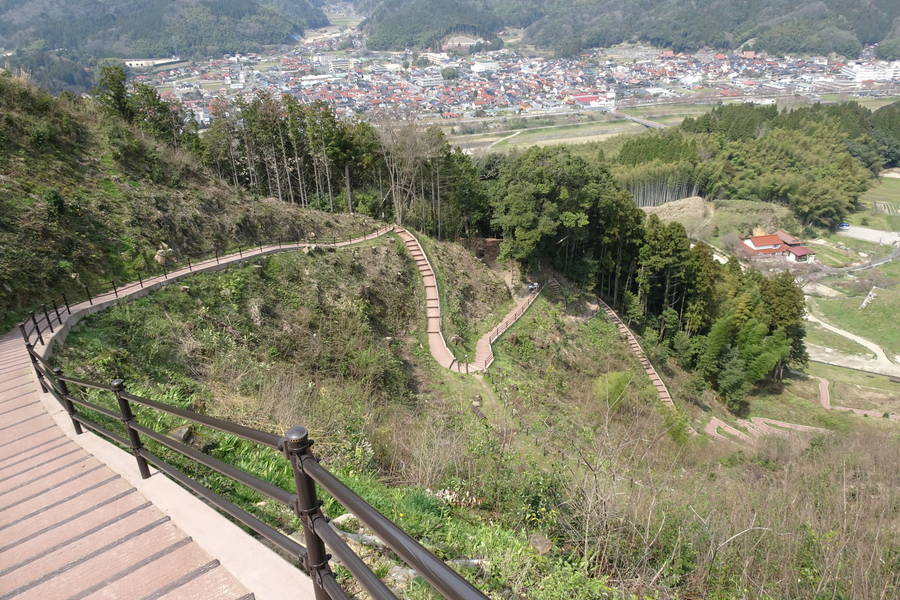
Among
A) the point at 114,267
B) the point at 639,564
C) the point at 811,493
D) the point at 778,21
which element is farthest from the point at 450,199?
the point at 778,21

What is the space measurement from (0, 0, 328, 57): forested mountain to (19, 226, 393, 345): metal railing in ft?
454

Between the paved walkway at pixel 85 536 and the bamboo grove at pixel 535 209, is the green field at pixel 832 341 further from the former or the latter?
the paved walkway at pixel 85 536

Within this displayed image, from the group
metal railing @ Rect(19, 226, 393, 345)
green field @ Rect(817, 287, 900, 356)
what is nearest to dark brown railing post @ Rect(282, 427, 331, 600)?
metal railing @ Rect(19, 226, 393, 345)

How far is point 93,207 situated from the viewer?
44.8 ft

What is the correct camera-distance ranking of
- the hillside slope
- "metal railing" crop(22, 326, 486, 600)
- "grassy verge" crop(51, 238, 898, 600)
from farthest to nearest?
1. the hillside slope
2. "grassy verge" crop(51, 238, 898, 600)
3. "metal railing" crop(22, 326, 486, 600)

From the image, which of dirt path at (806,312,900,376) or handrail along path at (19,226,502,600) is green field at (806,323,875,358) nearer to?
dirt path at (806,312,900,376)

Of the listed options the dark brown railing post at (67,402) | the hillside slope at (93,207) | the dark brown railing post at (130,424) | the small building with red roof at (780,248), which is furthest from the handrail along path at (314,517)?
the small building with red roof at (780,248)

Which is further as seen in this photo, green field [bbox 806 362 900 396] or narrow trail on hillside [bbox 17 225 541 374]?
green field [bbox 806 362 900 396]

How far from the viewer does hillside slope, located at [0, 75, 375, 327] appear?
10992 mm

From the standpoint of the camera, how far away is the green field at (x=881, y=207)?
55.5 m

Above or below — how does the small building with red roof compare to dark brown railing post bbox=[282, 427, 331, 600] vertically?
below

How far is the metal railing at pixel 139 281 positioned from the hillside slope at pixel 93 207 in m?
0.18

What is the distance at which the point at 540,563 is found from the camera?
3789 millimetres

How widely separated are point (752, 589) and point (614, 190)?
20946 millimetres
